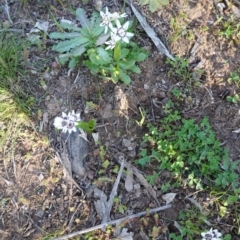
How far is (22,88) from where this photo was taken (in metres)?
2.48

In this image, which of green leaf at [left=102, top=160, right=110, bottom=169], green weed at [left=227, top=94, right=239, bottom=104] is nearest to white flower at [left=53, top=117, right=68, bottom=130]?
green leaf at [left=102, top=160, right=110, bottom=169]

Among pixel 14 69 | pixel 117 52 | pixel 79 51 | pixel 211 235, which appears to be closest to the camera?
pixel 211 235

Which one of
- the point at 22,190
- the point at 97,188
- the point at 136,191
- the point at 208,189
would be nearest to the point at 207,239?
the point at 208,189

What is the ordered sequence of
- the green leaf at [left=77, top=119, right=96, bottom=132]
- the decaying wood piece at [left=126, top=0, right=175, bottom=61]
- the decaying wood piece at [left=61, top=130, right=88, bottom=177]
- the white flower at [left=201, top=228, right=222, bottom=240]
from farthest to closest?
the decaying wood piece at [left=126, top=0, right=175, bottom=61] < the decaying wood piece at [left=61, top=130, right=88, bottom=177] < the green leaf at [left=77, top=119, right=96, bottom=132] < the white flower at [left=201, top=228, right=222, bottom=240]

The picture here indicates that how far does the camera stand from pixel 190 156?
2.30 m

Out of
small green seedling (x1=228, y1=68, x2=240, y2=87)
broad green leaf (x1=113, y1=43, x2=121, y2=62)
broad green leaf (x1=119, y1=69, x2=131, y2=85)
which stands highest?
broad green leaf (x1=113, y1=43, x2=121, y2=62)

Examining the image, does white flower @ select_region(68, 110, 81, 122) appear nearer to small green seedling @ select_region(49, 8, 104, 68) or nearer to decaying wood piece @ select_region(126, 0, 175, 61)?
small green seedling @ select_region(49, 8, 104, 68)

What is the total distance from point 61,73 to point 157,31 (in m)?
0.62

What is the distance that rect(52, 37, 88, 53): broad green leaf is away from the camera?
2.38m

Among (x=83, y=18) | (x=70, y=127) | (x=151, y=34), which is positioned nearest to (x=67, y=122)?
(x=70, y=127)

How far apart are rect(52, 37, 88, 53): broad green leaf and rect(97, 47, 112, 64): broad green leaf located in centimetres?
10

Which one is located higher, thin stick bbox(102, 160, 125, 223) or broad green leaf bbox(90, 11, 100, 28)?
broad green leaf bbox(90, 11, 100, 28)

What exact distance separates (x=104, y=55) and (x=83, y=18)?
0.94ft

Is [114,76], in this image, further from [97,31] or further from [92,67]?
[97,31]
